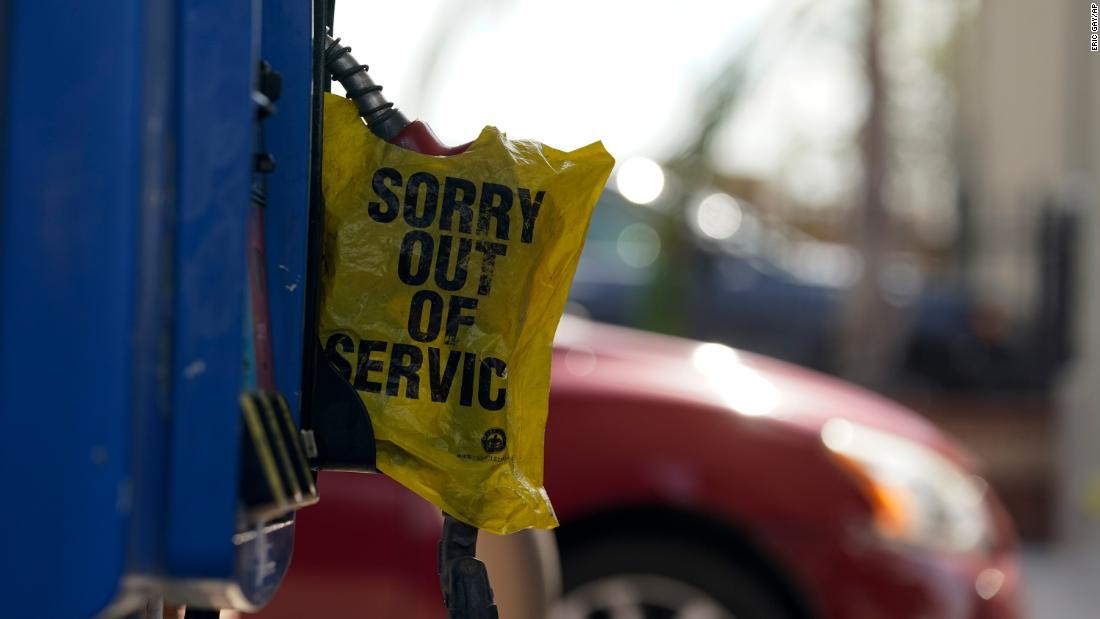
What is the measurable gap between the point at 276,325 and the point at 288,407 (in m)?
0.12

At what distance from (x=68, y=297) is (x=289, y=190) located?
16.5 inches

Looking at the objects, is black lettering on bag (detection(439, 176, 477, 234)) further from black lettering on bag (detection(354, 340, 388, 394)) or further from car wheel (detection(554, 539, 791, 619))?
car wheel (detection(554, 539, 791, 619))

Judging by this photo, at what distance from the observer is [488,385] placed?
5.65 ft

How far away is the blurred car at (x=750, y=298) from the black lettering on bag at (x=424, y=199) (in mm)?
7712

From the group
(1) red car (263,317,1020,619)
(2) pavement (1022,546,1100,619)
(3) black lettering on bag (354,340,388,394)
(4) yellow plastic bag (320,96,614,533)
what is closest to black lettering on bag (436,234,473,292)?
(4) yellow plastic bag (320,96,614,533)

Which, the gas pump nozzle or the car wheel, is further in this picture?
the car wheel

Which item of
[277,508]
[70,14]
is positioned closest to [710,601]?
[277,508]

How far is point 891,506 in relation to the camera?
386 cm

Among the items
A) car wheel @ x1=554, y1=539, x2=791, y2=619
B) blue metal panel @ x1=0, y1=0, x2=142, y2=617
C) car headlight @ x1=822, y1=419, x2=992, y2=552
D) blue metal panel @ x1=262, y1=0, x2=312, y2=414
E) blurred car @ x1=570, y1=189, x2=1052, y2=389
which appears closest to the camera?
blue metal panel @ x1=0, y1=0, x2=142, y2=617

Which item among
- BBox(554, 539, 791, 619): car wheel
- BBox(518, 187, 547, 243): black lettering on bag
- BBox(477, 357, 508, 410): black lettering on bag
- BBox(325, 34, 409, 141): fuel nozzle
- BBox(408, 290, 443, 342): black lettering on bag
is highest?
BBox(325, 34, 409, 141): fuel nozzle

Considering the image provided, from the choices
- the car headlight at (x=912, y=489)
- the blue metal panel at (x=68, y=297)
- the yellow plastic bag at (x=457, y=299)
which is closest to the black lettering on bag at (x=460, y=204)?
the yellow plastic bag at (x=457, y=299)

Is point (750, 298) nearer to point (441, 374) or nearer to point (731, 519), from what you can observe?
point (731, 519)

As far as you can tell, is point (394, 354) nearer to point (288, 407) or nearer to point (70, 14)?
point (288, 407)

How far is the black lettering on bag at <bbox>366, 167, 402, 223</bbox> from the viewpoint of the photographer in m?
1.74
